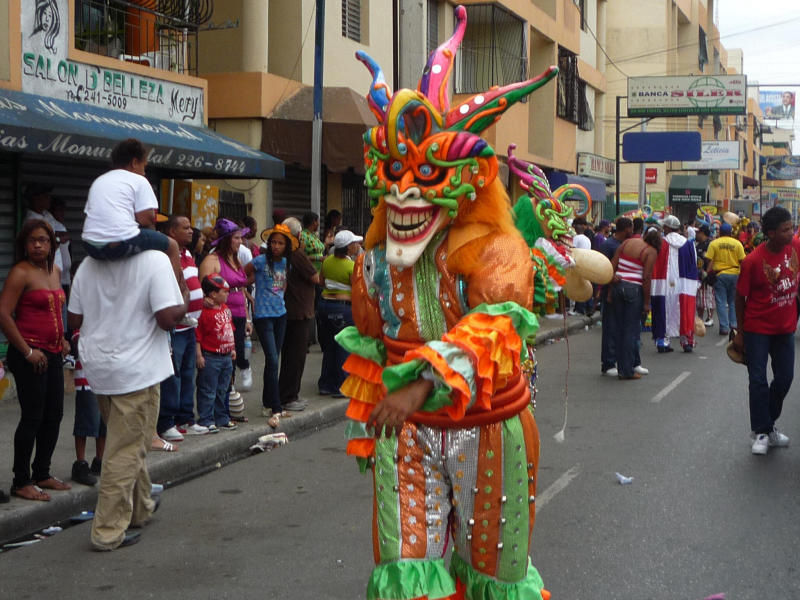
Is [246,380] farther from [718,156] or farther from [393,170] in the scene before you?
[718,156]

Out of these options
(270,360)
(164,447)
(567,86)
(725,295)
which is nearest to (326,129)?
(270,360)

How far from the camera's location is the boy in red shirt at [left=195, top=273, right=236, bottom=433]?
891cm

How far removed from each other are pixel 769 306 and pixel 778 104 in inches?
5925

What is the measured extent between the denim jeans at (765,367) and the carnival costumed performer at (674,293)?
7.38 metres

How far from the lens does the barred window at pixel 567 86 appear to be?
30703mm

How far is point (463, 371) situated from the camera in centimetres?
329

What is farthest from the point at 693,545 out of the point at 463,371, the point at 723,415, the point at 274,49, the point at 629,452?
the point at 274,49

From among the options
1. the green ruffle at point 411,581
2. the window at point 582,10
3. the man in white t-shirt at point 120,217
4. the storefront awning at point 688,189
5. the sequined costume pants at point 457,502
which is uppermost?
the window at point 582,10

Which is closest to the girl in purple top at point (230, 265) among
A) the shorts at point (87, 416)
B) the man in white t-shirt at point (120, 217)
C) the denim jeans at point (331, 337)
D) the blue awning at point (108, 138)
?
the denim jeans at point (331, 337)

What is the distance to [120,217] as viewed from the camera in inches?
223

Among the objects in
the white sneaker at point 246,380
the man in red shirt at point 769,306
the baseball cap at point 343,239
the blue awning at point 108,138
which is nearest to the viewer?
the man in red shirt at point 769,306

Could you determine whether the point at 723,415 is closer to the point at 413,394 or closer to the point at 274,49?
the point at 413,394

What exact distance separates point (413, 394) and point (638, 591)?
2.48 metres

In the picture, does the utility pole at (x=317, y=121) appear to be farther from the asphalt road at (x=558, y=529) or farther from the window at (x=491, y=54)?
the window at (x=491, y=54)
